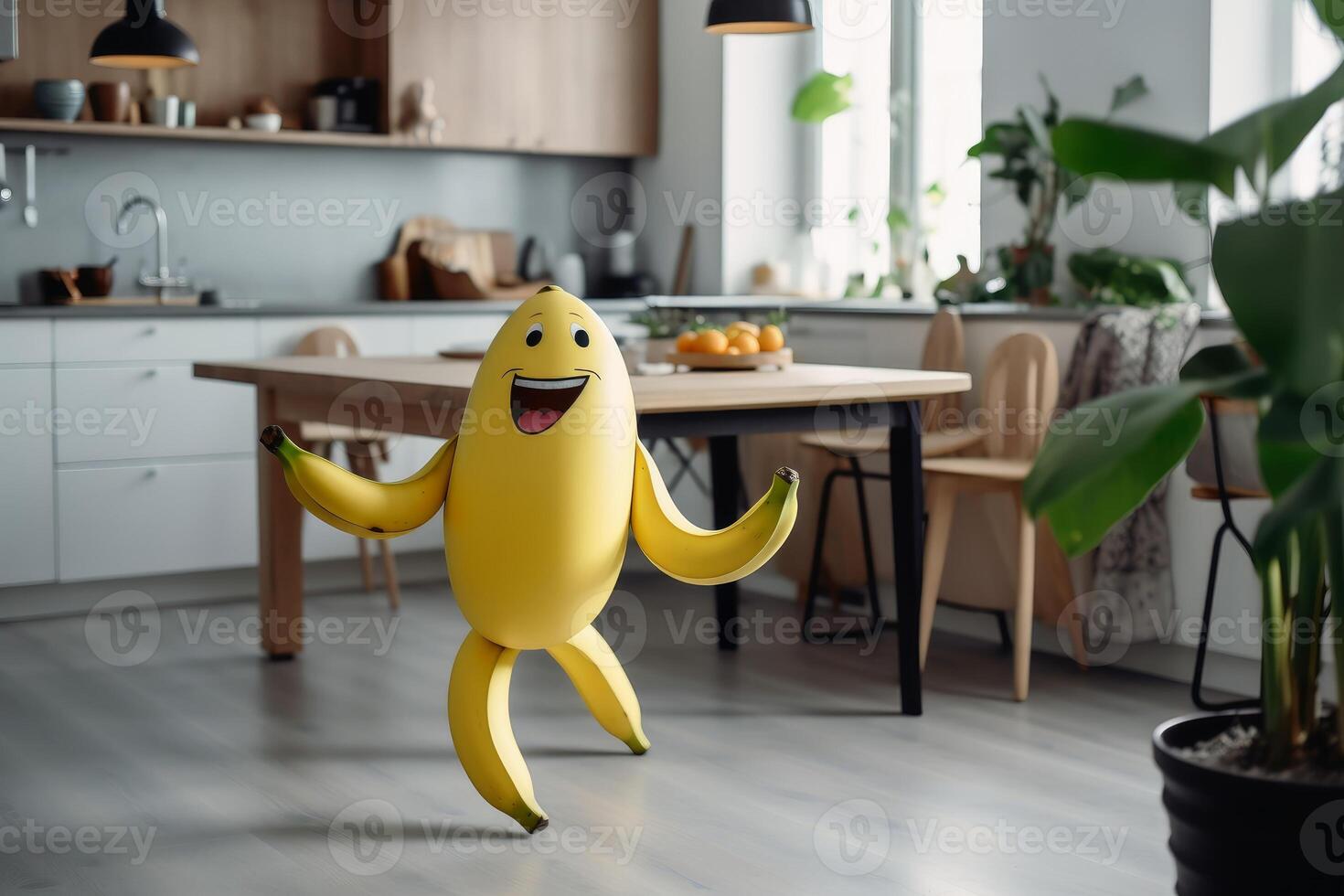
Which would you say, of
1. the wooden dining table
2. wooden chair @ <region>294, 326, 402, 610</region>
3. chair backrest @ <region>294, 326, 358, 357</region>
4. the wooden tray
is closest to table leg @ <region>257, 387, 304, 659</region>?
the wooden dining table

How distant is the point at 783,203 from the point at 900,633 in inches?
108

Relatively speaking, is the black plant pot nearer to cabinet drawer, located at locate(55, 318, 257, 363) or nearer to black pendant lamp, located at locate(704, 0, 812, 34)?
black pendant lamp, located at locate(704, 0, 812, 34)

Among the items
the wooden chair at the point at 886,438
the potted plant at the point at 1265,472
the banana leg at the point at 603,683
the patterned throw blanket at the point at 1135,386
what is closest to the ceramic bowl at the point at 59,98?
the wooden chair at the point at 886,438

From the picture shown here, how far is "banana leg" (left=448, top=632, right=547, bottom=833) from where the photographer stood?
2.64 m

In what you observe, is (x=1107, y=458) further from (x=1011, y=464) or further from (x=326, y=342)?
(x=326, y=342)

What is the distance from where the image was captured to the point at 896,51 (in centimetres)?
526

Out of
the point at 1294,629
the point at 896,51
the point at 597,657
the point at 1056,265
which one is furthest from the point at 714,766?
the point at 896,51

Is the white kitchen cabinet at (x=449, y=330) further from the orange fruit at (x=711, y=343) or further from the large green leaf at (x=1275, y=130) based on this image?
the large green leaf at (x=1275, y=130)

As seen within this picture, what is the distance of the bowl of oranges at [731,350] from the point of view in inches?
139

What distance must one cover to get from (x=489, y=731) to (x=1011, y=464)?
1.64 m

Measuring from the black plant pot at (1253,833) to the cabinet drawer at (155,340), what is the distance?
3737 millimetres

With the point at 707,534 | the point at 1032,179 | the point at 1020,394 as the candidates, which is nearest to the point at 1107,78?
the point at 1032,179

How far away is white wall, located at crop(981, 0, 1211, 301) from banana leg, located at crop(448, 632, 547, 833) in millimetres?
2225

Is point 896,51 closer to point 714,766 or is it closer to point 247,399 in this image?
point 247,399
